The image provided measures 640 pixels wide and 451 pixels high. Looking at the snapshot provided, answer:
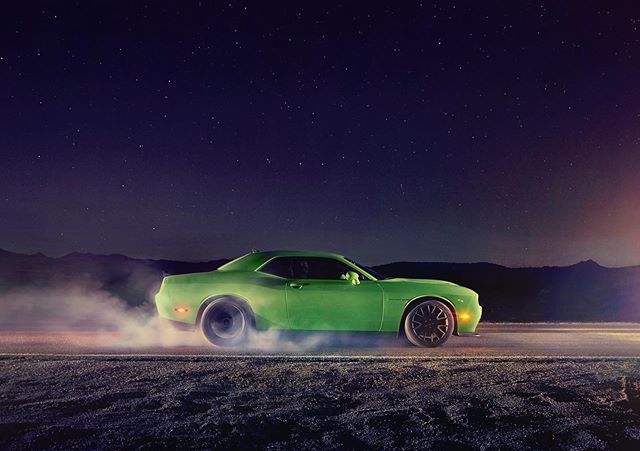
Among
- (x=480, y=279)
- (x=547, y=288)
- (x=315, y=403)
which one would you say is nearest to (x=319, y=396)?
(x=315, y=403)

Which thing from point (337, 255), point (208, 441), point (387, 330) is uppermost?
point (337, 255)

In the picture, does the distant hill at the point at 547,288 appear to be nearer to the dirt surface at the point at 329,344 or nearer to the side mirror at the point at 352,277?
the dirt surface at the point at 329,344

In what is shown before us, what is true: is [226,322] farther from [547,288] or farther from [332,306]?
[547,288]

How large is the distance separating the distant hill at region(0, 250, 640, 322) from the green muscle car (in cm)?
2022

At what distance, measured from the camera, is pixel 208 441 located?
569 cm

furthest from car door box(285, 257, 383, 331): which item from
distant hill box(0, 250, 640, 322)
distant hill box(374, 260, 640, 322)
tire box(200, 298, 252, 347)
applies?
distant hill box(0, 250, 640, 322)

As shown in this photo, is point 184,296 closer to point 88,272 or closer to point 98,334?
point 98,334

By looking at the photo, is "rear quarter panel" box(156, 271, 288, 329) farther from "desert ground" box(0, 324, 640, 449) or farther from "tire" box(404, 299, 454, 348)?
"tire" box(404, 299, 454, 348)

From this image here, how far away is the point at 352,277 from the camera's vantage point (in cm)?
1106

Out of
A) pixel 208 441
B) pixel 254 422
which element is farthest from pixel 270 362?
pixel 208 441

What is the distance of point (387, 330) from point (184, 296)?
2961 mm

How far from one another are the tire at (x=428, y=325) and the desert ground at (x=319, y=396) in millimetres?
204

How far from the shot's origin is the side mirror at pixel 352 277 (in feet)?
36.3

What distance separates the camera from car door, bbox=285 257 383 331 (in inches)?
439
